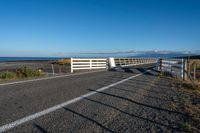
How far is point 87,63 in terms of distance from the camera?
20.5m

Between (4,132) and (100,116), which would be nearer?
(4,132)

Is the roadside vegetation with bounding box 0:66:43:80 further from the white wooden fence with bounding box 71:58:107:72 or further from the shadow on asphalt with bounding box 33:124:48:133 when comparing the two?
the shadow on asphalt with bounding box 33:124:48:133

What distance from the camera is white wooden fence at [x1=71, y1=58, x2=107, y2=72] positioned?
1856 centimetres

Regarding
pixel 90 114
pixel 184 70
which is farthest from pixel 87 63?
pixel 90 114

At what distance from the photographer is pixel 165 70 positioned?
57.2 feet

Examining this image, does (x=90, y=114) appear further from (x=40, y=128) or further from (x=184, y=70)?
(x=184, y=70)

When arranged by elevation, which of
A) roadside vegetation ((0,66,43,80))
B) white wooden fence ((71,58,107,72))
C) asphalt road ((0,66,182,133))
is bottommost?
asphalt road ((0,66,182,133))

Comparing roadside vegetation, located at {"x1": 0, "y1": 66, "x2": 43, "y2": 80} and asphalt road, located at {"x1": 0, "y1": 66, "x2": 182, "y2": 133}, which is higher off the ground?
roadside vegetation, located at {"x1": 0, "y1": 66, "x2": 43, "y2": 80}

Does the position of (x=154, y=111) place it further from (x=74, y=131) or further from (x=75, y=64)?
(x=75, y=64)

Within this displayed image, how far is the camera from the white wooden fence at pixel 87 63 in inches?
731

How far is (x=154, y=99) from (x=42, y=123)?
3.65 meters

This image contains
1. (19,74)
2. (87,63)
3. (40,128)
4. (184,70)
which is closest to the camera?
(40,128)

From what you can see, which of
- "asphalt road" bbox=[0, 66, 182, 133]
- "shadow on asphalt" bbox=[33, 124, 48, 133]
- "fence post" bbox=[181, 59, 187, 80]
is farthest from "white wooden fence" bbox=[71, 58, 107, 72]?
"shadow on asphalt" bbox=[33, 124, 48, 133]

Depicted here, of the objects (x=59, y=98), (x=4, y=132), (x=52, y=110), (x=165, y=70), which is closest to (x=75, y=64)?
(x=165, y=70)
